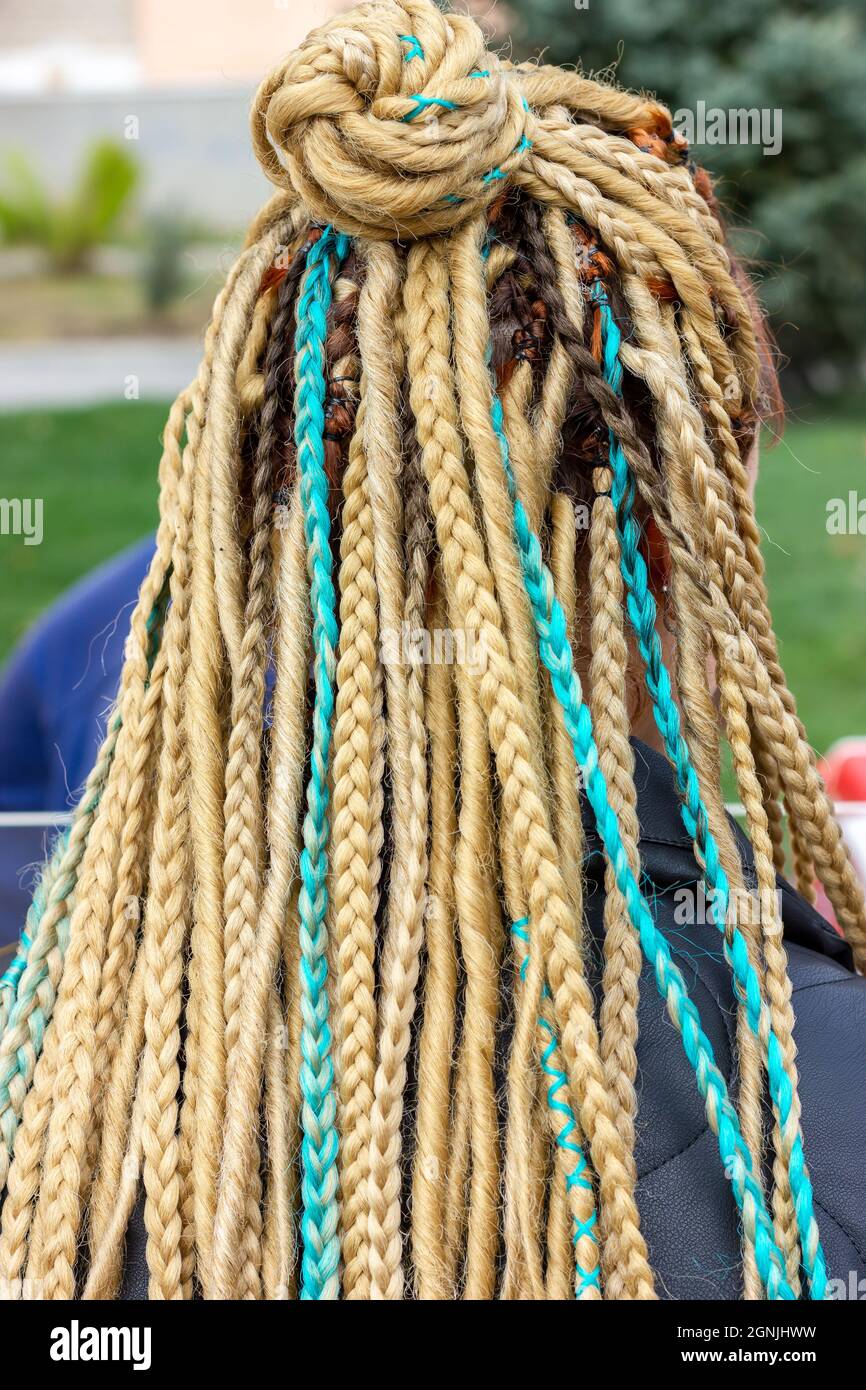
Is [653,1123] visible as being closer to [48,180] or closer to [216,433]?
[216,433]

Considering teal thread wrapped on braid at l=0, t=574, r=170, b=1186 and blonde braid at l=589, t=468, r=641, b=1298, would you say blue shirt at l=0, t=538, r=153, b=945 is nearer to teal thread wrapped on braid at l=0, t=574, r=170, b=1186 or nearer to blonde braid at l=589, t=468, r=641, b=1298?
teal thread wrapped on braid at l=0, t=574, r=170, b=1186

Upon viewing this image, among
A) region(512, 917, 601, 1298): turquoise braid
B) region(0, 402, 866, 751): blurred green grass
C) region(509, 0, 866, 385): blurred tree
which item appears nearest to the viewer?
region(512, 917, 601, 1298): turquoise braid

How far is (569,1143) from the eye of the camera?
875 millimetres

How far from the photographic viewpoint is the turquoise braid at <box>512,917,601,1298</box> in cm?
86

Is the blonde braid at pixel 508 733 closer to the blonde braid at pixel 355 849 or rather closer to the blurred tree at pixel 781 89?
the blonde braid at pixel 355 849

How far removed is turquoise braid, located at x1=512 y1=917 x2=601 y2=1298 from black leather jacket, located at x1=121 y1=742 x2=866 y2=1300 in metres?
0.06

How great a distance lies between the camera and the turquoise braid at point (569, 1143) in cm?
86

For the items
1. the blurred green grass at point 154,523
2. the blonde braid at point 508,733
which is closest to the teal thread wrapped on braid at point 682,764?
the blonde braid at point 508,733

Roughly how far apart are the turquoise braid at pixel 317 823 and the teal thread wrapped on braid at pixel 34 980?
A: 183 millimetres

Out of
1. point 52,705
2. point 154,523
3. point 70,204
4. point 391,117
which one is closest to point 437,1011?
point 391,117

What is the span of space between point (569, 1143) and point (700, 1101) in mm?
127

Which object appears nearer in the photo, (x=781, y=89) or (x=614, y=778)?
(x=614, y=778)

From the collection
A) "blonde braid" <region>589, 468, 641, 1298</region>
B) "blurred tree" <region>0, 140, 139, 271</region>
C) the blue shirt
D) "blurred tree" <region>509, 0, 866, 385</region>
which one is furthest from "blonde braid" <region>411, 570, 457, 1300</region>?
"blurred tree" <region>0, 140, 139, 271</region>

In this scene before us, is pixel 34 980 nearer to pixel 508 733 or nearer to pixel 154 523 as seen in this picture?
pixel 508 733
